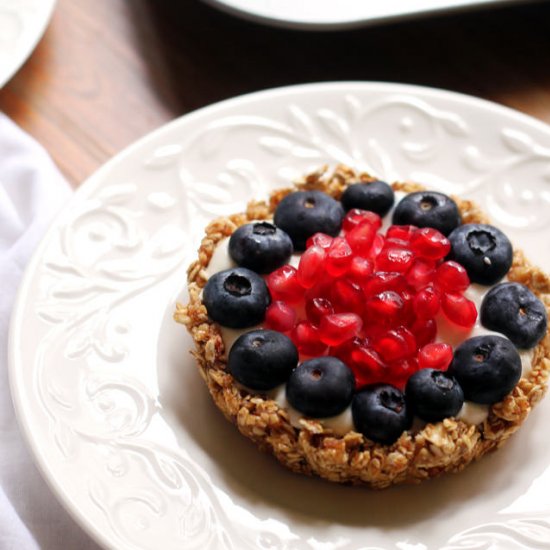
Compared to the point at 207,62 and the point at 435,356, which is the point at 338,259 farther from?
the point at 207,62

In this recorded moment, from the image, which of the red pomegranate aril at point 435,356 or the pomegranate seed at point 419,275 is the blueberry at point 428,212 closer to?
the pomegranate seed at point 419,275

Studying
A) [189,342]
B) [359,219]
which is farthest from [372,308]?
[189,342]

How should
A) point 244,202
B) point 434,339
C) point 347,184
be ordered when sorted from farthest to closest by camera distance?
point 244,202 → point 347,184 → point 434,339

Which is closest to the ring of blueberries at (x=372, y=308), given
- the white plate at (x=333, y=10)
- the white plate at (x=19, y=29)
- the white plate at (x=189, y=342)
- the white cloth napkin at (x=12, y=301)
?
the white plate at (x=189, y=342)

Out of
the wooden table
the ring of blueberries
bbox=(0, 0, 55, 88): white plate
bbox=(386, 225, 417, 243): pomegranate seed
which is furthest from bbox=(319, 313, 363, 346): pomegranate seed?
bbox=(0, 0, 55, 88): white plate

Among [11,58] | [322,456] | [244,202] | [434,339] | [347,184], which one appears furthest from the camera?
[11,58]

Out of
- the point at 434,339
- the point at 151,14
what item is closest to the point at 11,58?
the point at 151,14

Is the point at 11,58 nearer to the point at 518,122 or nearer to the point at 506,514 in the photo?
the point at 518,122

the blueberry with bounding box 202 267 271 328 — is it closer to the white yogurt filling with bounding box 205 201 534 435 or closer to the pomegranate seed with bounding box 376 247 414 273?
the white yogurt filling with bounding box 205 201 534 435
